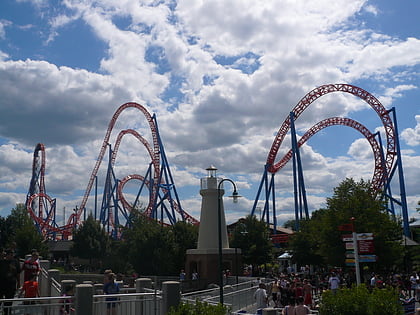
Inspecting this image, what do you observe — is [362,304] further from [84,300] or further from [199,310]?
[84,300]

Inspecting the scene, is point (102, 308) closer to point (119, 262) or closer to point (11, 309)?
point (11, 309)

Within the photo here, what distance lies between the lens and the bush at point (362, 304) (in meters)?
8.71

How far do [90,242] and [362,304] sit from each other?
43.6 m

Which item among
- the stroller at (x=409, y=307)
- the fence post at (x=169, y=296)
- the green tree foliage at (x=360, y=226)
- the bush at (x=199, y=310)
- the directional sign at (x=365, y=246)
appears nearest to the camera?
the bush at (x=199, y=310)

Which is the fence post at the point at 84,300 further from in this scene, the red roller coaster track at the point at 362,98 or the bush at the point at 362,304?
the red roller coaster track at the point at 362,98

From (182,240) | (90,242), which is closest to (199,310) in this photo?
(182,240)

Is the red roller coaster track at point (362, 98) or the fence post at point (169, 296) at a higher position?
the red roller coaster track at point (362, 98)

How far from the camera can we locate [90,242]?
4903 cm

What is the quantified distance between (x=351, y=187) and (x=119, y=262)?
1982cm

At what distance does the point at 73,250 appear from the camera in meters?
50.0

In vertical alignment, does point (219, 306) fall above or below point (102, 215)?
below

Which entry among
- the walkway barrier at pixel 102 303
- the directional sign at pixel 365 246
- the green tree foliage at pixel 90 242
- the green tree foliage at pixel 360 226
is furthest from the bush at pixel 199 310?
the green tree foliage at pixel 90 242

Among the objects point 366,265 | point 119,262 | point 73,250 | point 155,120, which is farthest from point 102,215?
point 366,265

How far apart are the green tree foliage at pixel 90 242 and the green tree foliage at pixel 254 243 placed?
649 inches
